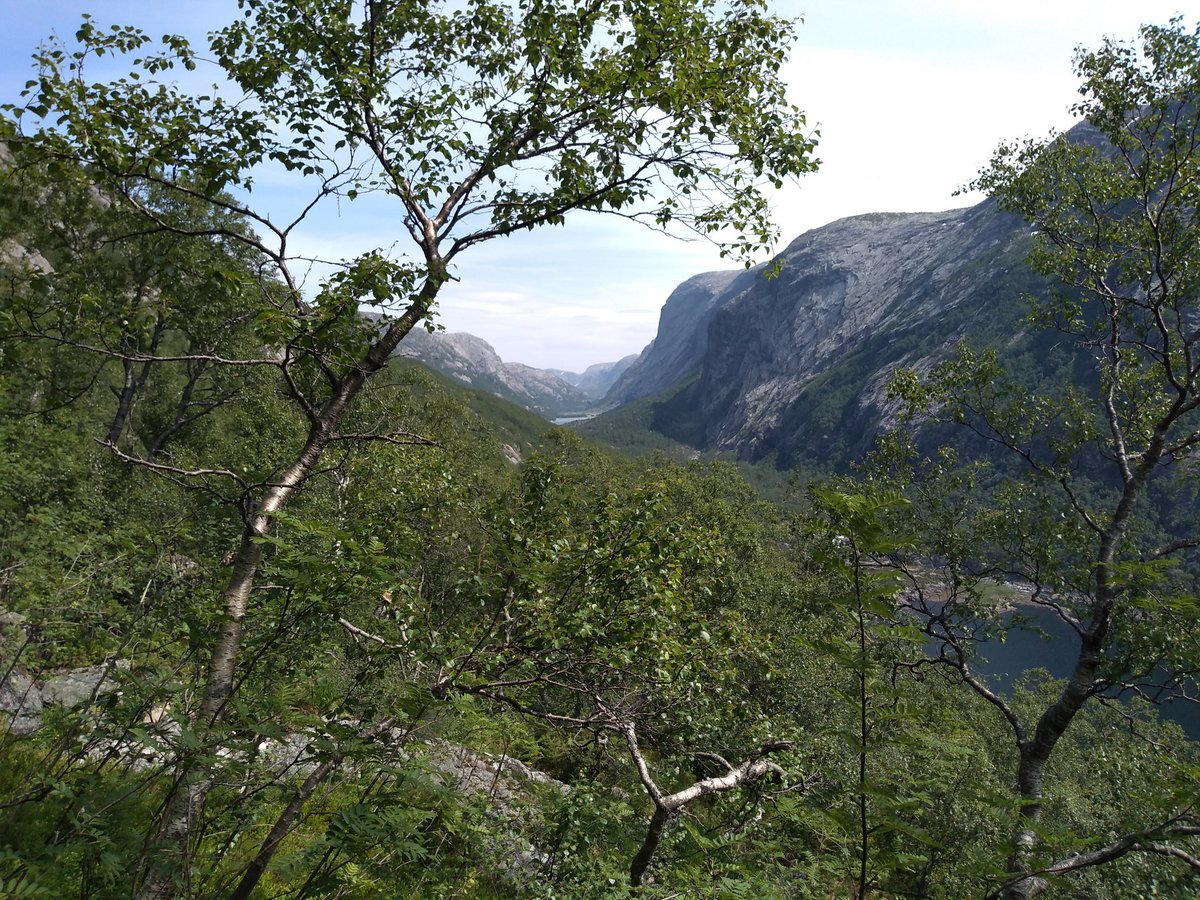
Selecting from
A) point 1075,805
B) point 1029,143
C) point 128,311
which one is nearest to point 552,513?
point 128,311

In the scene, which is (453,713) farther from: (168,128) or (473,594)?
(168,128)

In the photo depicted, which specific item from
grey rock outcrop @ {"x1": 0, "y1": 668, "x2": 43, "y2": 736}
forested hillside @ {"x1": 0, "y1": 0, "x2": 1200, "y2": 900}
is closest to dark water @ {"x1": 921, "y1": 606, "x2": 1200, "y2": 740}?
forested hillside @ {"x1": 0, "y1": 0, "x2": 1200, "y2": 900}

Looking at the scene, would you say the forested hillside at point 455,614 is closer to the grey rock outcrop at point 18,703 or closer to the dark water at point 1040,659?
the grey rock outcrop at point 18,703

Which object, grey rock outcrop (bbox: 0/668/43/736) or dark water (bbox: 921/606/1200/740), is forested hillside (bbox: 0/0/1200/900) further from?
dark water (bbox: 921/606/1200/740)

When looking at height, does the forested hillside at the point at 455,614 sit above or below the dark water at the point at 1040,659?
above

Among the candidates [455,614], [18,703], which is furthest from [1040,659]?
[18,703]

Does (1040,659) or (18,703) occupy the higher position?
(18,703)

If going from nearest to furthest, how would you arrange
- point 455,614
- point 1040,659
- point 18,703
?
point 455,614, point 18,703, point 1040,659

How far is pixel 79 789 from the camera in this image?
4.30m

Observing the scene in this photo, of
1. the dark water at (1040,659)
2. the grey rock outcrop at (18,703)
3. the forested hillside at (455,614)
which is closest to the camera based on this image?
the forested hillside at (455,614)

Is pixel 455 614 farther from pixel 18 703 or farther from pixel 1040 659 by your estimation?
pixel 1040 659

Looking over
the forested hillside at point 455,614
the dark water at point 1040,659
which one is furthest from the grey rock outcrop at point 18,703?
the dark water at point 1040,659

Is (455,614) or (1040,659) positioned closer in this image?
(455,614)

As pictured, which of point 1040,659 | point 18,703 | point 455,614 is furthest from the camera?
point 1040,659
